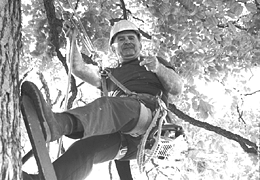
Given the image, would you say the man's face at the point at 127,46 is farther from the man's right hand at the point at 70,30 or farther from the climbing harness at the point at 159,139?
the man's right hand at the point at 70,30

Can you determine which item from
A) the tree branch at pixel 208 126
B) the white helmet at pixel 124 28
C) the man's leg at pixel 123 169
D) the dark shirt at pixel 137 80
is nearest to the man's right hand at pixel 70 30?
the dark shirt at pixel 137 80

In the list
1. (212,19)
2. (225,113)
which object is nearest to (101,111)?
(212,19)

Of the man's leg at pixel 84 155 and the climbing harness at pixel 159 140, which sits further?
the climbing harness at pixel 159 140

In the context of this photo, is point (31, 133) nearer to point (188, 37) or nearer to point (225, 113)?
point (188, 37)

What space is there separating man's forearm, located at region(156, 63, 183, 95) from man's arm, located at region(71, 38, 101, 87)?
0.64m

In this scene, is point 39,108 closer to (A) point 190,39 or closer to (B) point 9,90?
(B) point 9,90

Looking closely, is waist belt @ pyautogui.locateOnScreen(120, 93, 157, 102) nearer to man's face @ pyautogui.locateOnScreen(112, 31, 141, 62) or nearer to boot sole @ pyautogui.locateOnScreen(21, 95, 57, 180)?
man's face @ pyautogui.locateOnScreen(112, 31, 141, 62)

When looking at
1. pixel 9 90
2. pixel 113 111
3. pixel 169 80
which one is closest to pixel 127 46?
pixel 169 80

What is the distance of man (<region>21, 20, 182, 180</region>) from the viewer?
6.52ft

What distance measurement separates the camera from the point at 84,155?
99.7 inches

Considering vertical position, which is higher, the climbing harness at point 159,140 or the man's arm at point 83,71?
the man's arm at point 83,71

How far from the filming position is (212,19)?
3596 mm

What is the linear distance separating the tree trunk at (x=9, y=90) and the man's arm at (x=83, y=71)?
46.0 inches

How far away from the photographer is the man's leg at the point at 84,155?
92.1 inches
